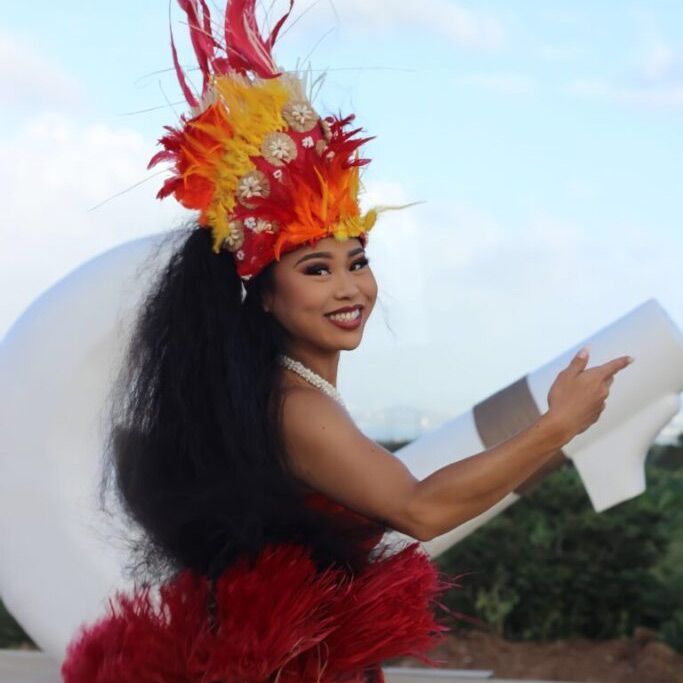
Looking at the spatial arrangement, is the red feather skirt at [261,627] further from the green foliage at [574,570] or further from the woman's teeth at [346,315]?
the green foliage at [574,570]

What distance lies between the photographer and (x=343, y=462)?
2084mm

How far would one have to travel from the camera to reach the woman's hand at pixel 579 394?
204 centimetres

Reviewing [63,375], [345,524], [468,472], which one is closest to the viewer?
[468,472]

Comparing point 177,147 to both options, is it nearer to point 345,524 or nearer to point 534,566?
point 345,524

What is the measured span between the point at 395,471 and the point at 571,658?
476cm

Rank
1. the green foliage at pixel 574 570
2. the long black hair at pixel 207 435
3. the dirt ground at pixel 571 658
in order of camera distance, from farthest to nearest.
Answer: the green foliage at pixel 574 570 < the dirt ground at pixel 571 658 < the long black hair at pixel 207 435

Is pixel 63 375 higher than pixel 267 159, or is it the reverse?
pixel 267 159

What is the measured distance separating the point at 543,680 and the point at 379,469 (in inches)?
175

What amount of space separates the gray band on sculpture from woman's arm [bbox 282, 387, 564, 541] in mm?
3209

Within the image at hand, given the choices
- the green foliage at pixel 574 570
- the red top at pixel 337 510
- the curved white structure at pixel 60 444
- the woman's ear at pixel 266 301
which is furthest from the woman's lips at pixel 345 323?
the green foliage at pixel 574 570

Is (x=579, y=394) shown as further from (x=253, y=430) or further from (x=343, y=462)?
(x=253, y=430)

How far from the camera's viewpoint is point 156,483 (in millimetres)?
2242

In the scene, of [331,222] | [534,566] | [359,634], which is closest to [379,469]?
[359,634]

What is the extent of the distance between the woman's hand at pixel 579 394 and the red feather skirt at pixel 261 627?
1.30 ft
